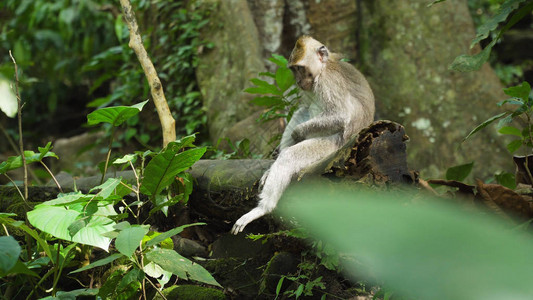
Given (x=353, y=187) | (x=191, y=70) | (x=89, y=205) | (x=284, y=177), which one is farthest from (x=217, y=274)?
(x=191, y=70)

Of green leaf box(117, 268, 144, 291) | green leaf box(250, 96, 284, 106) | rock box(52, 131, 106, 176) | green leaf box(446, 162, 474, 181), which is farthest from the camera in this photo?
rock box(52, 131, 106, 176)

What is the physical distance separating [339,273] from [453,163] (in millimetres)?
3437

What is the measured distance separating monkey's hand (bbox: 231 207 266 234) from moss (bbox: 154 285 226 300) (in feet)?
1.44

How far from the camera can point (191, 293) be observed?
3.35m

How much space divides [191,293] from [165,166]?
921 mm

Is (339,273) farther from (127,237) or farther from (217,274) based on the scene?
(127,237)

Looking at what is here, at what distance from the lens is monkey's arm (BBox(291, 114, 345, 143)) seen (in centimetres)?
412

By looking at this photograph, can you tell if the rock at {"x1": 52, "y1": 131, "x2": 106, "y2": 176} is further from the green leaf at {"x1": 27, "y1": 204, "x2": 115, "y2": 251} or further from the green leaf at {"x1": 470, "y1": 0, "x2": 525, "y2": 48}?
the green leaf at {"x1": 470, "y1": 0, "x2": 525, "y2": 48}

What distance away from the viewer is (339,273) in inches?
117

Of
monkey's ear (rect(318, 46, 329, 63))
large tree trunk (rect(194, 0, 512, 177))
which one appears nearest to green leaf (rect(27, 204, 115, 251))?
monkey's ear (rect(318, 46, 329, 63))

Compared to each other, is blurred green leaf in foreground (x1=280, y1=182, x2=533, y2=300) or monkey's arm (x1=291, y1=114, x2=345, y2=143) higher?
blurred green leaf in foreground (x1=280, y1=182, x2=533, y2=300)

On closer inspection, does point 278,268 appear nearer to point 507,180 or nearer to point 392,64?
point 507,180

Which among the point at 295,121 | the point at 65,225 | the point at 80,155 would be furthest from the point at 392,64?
the point at 80,155

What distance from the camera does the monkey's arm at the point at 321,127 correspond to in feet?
13.5
